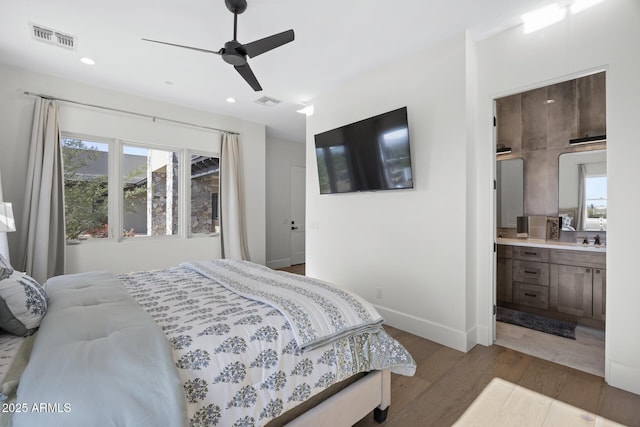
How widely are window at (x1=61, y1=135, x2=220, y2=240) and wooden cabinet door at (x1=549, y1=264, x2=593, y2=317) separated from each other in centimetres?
457

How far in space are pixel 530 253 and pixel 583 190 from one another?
905 mm

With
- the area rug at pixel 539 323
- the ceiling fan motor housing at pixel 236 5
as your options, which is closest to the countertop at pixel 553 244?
the area rug at pixel 539 323

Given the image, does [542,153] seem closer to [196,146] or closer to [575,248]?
[575,248]

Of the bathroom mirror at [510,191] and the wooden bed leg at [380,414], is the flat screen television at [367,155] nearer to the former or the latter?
the bathroom mirror at [510,191]

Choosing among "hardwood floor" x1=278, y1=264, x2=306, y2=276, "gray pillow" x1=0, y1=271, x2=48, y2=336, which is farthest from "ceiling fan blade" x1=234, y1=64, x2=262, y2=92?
"hardwood floor" x1=278, y1=264, x2=306, y2=276

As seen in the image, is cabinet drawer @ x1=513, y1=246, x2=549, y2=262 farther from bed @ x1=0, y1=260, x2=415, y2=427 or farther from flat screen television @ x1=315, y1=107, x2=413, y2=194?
bed @ x1=0, y1=260, x2=415, y2=427

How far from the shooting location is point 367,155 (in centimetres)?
320

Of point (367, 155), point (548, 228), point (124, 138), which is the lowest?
point (548, 228)

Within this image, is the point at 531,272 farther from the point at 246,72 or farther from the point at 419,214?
the point at 246,72

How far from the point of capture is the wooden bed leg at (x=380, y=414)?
1.70 metres

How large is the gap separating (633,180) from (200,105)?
4.75 m

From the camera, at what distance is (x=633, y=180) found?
196cm

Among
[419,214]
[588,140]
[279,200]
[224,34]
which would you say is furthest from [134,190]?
[588,140]

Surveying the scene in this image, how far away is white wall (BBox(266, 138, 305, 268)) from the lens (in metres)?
6.03
